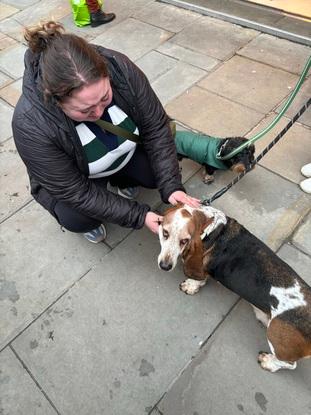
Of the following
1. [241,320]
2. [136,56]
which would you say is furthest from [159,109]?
[136,56]

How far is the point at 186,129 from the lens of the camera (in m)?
4.06

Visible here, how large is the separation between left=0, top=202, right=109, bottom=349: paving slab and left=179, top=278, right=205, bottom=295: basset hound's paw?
0.79 meters

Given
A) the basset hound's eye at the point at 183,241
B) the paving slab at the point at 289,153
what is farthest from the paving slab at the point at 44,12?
the basset hound's eye at the point at 183,241

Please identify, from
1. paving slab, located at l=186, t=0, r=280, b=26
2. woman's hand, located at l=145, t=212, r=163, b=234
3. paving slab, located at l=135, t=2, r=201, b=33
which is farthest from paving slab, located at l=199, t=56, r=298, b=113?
woman's hand, located at l=145, t=212, r=163, b=234

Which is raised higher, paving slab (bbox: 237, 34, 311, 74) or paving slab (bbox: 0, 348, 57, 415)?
paving slab (bbox: 237, 34, 311, 74)

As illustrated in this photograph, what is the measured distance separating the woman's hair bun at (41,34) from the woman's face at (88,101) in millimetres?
343

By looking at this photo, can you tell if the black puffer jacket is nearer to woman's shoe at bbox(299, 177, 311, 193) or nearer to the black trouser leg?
the black trouser leg

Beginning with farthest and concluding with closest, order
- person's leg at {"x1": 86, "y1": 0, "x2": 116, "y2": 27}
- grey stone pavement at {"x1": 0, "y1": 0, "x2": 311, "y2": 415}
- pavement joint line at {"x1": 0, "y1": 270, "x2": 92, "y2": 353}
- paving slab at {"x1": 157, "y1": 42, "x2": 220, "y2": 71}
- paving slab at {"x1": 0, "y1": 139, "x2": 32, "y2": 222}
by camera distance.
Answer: person's leg at {"x1": 86, "y1": 0, "x2": 116, "y2": 27}
paving slab at {"x1": 157, "y1": 42, "x2": 220, "y2": 71}
paving slab at {"x1": 0, "y1": 139, "x2": 32, "y2": 222}
pavement joint line at {"x1": 0, "y1": 270, "x2": 92, "y2": 353}
grey stone pavement at {"x1": 0, "y1": 0, "x2": 311, "y2": 415}

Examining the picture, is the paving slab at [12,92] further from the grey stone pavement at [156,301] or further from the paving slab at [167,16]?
the paving slab at [167,16]

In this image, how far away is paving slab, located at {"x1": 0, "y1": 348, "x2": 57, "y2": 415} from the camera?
8.19 ft

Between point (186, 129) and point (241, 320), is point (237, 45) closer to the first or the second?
point (186, 129)

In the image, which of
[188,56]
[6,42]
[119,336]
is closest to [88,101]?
[119,336]

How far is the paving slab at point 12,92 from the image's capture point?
15.8 ft

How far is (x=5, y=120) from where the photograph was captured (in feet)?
15.1
